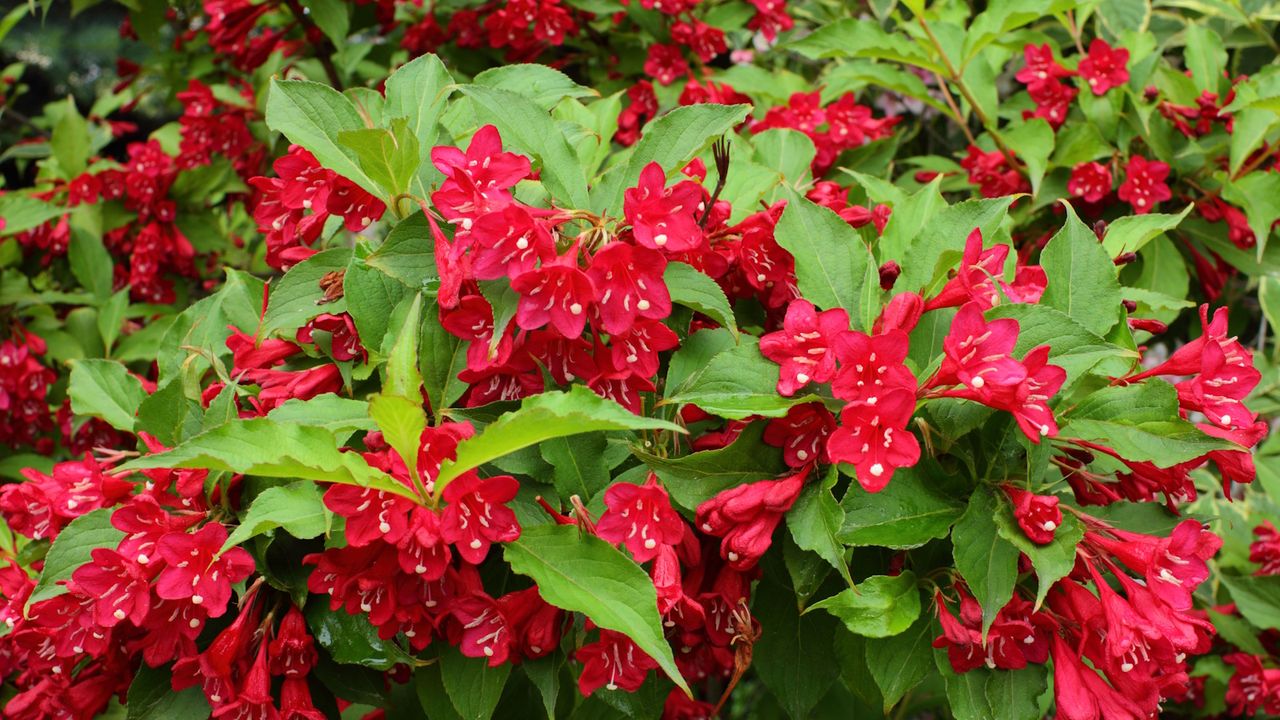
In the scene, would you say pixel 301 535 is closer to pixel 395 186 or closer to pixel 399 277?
pixel 399 277

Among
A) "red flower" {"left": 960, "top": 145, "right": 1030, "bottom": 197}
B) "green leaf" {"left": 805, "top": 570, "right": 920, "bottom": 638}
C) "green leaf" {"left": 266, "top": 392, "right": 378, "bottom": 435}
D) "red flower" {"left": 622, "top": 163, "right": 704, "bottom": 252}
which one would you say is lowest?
"red flower" {"left": 960, "top": 145, "right": 1030, "bottom": 197}

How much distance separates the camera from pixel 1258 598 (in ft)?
8.74

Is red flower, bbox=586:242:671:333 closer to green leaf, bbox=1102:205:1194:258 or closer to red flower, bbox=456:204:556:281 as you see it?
red flower, bbox=456:204:556:281

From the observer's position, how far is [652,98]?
321 centimetres

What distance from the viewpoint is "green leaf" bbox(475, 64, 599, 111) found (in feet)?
5.61

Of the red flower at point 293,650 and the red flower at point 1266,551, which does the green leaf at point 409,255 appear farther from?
the red flower at point 1266,551

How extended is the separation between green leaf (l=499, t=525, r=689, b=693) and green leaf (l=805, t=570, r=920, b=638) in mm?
234

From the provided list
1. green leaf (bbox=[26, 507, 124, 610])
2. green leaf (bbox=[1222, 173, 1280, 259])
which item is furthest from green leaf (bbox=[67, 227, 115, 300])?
green leaf (bbox=[1222, 173, 1280, 259])

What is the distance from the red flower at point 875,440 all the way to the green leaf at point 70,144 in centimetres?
318

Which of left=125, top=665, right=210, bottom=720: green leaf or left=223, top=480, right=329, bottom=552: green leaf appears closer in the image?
left=223, top=480, right=329, bottom=552: green leaf

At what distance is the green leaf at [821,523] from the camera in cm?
128

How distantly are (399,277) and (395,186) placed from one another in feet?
0.43

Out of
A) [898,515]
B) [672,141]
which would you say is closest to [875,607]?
[898,515]

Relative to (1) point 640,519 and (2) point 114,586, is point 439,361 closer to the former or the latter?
(1) point 640,519
